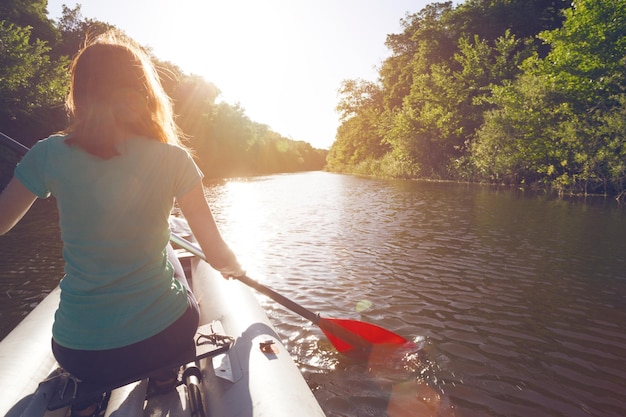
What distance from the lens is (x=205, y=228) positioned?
58.9 inches

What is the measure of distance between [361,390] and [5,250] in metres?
7.41

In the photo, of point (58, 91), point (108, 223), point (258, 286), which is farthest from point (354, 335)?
point (58, 91)

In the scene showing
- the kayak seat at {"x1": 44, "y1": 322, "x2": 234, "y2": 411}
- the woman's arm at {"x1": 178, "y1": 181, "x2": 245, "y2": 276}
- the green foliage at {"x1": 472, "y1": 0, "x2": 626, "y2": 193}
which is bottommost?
the kayak seat at {"x1": 44, "y1": 322, "x2": 234, "y2": 411}

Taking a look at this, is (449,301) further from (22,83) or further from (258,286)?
(22,83)

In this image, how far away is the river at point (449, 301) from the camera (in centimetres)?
296

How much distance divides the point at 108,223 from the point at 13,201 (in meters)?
0.40

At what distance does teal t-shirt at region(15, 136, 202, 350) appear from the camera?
4.16ft

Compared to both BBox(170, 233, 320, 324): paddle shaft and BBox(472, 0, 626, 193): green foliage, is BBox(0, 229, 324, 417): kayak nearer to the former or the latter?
BBox(170, 233, 320, 324): paddle shaft

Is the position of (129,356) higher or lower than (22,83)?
lower

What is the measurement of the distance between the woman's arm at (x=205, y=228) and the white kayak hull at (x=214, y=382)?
25.1 inches

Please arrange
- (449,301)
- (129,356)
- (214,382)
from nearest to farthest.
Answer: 1. (129,356)
2. (214,382)
3. (449,301)

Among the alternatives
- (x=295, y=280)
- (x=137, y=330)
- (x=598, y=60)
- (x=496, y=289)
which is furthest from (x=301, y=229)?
(x=598, y=60)

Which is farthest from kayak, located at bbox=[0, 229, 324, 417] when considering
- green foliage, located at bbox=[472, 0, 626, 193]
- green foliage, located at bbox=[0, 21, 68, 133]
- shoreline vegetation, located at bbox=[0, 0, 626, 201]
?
green foliage, located at bbox=[0, 21, 68, 133]

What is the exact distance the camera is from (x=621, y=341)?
3.71 meters
